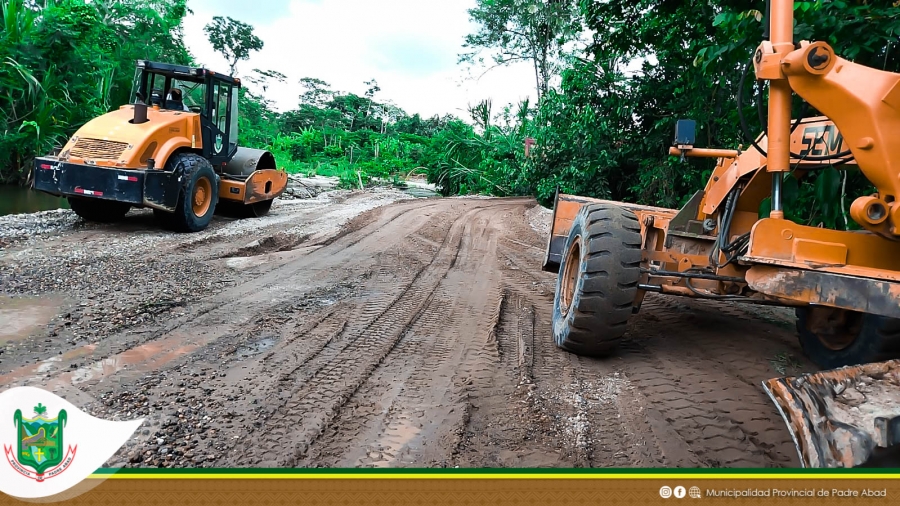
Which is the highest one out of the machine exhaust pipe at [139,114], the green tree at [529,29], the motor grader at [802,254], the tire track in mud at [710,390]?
the green tree at [529,29]

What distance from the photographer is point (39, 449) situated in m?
2.06

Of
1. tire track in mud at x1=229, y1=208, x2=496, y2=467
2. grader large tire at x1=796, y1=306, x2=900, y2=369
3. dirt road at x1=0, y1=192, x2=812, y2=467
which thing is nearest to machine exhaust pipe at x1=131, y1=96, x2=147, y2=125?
dirt road at x1=0, y1=192, x2=812, y2=467

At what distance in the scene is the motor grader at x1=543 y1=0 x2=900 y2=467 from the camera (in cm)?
213

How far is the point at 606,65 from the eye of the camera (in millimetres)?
13516

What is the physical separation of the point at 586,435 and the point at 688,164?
34.0ft

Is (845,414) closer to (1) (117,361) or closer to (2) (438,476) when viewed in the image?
(2) (438,476)

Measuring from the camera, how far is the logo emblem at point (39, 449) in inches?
79.2

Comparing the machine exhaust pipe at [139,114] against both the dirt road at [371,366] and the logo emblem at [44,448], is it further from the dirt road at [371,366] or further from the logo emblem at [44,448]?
the logo emblem at [44,448]

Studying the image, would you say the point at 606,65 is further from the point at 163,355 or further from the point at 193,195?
the point at 163,355

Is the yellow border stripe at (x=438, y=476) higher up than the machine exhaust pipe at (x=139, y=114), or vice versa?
the machine exhaust pipe at (x=139, y=114)

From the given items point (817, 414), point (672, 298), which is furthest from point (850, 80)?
point (672, 298)

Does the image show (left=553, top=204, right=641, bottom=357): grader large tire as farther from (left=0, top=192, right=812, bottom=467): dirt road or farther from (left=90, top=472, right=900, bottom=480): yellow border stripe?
(left=90, top=472, right=900, bottom=480): yellow border stripe

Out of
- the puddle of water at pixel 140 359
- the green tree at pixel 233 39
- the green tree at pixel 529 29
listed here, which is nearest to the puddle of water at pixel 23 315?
the puddle of water at pixel 140 359

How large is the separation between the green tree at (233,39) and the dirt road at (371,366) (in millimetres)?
35826
